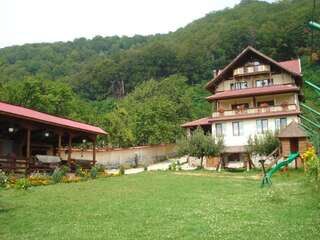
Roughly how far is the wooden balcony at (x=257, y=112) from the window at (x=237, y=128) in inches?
33.5

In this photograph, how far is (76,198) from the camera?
16234mm

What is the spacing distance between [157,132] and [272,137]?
22.8 m

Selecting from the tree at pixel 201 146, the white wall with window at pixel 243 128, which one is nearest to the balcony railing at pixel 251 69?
the white wall with window at pixel 243 128

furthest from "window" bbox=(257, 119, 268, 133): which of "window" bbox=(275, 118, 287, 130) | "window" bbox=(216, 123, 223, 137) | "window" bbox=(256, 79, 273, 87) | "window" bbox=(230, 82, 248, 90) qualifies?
"window" bbox=(230, 82, 248, 90)

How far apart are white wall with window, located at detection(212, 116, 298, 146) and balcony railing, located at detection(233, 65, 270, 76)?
6.01 metres

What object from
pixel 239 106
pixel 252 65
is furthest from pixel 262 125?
pixel 252 65

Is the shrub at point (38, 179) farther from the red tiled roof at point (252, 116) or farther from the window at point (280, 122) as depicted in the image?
the window at point (280, 122)

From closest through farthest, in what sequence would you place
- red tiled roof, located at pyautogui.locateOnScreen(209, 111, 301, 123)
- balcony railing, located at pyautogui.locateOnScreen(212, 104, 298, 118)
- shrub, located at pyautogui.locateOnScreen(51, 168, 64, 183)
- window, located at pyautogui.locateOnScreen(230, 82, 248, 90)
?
shrub, located at pyautogui.locateOnScreen(51, 168, 64, 183) → red tiled roof, located at pyautogui.locateOnScreen(209, 111, 301, 123) → balcony railing, located at pyautogui.locateOnScreen(212, 104, 298, 118) → window, located at pyautogui.locateOnScreen(230, 82, 248, 90)

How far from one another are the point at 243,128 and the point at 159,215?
29217mm

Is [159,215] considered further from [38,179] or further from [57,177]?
[57,177]

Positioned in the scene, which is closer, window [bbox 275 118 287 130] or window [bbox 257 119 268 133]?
window [bbox 275 118 287 130]

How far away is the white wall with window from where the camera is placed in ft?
126

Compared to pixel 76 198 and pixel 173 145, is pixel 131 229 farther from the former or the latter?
pixel 173 145

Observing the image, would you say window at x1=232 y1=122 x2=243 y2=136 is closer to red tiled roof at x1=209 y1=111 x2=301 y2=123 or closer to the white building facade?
the white building facade
